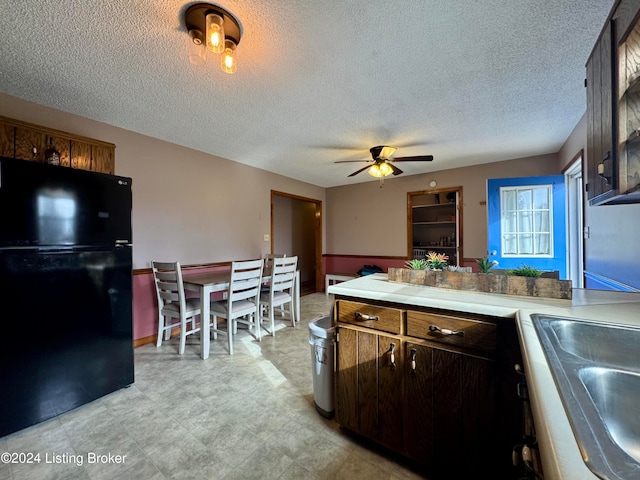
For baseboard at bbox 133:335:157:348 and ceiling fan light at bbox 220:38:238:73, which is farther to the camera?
baseboard at bbox 133:335:157:348

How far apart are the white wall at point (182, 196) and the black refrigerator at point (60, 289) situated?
3.26ft

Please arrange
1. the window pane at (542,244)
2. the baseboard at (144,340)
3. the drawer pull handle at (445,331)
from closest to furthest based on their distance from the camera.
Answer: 1. the drawer pull handle at (445,331)
2. the baseboard at (144,340)
3. the window pane at (542,244)

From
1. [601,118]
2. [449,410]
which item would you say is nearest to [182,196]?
[449,410]

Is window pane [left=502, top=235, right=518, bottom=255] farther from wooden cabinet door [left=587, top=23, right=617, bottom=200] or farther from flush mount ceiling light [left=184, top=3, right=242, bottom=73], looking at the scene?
flush mount ceiling light [left=184, top=3, right=242, bottom=73]

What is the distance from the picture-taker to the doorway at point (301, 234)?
19.1ft

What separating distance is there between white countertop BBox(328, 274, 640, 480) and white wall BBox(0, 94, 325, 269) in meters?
2.47

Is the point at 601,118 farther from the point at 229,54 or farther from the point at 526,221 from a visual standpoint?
the point at 526,221

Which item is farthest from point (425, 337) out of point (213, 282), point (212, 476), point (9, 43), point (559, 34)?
point (9, 43)

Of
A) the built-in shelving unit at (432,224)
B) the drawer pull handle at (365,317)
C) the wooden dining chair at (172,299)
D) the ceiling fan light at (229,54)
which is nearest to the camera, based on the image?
the drawer pull handle at (365,317)

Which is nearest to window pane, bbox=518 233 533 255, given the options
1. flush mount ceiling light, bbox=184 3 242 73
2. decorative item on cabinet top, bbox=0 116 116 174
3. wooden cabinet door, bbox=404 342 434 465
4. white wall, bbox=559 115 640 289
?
white wall, bbox=559 115 640 289

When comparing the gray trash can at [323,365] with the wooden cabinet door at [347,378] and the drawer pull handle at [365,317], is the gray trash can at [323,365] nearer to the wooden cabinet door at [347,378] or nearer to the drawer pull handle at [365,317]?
the wooden cabinet door at [347,378]

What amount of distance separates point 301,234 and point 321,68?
16.7 ft

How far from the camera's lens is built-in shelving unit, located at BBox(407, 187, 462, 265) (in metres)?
4.89

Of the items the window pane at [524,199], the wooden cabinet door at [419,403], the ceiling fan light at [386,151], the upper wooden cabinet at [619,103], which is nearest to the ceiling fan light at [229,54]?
the upper wooden cabinet at [619,103]
